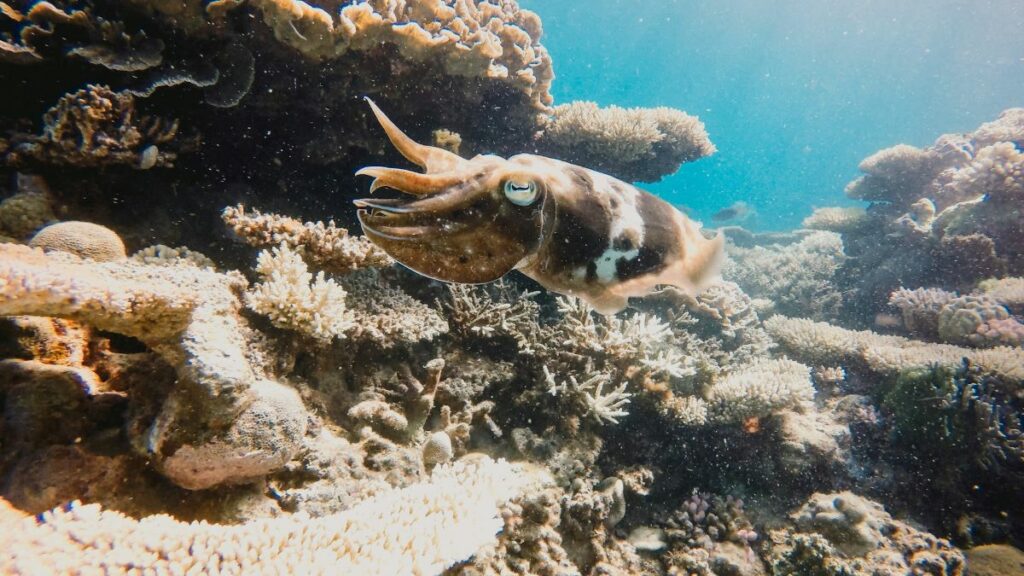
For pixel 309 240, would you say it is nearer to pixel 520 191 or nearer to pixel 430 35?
pixel 430 35

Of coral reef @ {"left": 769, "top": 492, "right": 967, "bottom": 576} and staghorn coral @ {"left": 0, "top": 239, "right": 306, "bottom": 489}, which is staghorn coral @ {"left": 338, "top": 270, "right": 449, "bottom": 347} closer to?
staghorn coral @ {"left": 0, "top": 239, "right": 306, "bottom": 489}

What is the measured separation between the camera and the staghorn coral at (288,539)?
6.64 ft

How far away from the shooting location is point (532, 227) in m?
2.11

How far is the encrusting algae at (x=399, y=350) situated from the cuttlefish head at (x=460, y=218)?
0.05 feet

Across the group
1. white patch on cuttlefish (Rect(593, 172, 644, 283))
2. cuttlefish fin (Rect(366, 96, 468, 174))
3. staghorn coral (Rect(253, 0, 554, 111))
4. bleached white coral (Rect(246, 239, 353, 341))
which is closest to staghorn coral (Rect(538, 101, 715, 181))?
staghorn coral (Rect(253, 0, 554, 111))

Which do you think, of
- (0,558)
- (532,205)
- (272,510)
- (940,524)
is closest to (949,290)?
(940,524)

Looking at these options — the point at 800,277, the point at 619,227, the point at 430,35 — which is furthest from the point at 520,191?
the point at 800,277

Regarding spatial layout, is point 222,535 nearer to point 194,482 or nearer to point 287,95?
point 194,482

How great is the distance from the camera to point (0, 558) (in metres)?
1.86

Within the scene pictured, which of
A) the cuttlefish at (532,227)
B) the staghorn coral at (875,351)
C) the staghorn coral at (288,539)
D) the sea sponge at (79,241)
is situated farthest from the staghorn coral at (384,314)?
the staghorn coral at (875,351)

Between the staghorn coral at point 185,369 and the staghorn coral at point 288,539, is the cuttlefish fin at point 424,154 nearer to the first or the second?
the staghorn coral at point 185,369

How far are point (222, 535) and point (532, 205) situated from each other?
7.71 ft

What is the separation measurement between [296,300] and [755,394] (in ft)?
16.9

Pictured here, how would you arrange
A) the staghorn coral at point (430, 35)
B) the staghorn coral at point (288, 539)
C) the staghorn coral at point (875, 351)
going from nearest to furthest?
the staghorn coral at point (288, 539) → the staghorn coral at point (430, 35) → the staghorn coral at point (875, 351)
